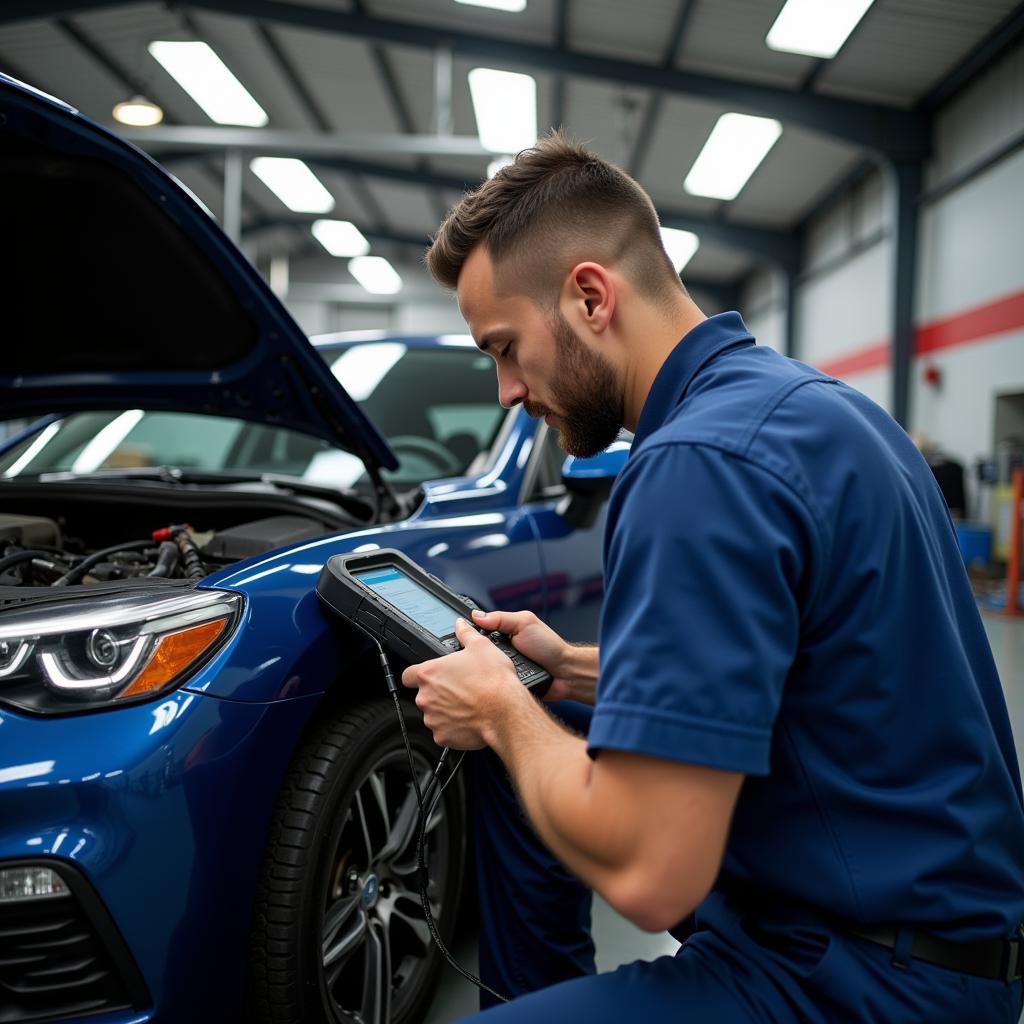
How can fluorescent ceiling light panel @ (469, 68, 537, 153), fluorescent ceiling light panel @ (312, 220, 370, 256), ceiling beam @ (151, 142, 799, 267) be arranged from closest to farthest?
fluorescent ceiling light panel @ (469, 68, 537, 153) → ceiling beam @ (151, 142, 799, 267) → fluorescent ceiling light panel @ (312, 220, 370, 256)

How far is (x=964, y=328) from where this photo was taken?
930 cm

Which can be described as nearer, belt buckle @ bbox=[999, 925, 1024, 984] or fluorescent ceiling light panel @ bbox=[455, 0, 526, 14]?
belt buckle @ bbox=[999, 925, 1024, 984]

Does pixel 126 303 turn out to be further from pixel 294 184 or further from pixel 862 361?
pixel 294 184

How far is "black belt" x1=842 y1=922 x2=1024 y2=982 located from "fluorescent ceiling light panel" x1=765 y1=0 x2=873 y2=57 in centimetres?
813

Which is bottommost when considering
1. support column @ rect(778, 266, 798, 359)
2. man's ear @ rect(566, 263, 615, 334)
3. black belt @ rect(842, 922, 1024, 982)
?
black belt @ rect(842, 922, 1024, 982)

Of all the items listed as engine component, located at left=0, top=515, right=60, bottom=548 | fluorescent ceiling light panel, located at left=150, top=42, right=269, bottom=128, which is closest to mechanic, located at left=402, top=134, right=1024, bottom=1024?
engine component, located at left=0, top=515, right=60, bottom=548

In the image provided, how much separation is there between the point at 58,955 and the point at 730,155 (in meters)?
11.6

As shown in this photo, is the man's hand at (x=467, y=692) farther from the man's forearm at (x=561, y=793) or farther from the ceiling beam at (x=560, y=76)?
the ceiling beam at (x=560, y=76)

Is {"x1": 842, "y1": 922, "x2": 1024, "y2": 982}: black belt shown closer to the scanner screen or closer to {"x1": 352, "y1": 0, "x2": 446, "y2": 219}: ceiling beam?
Answer: the scanner screen

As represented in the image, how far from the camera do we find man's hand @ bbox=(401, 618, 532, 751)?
1.03m

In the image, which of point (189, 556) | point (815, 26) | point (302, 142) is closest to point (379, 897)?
point (189, 556)

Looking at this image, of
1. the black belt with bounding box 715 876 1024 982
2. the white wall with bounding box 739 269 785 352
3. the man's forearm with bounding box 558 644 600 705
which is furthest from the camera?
the white wall with bounding box 739 269 785 352

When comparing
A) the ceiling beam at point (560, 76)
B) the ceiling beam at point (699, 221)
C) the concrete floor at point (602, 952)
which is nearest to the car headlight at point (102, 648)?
the concrete floor at point (602, 952)

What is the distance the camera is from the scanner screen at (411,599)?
1.30m
